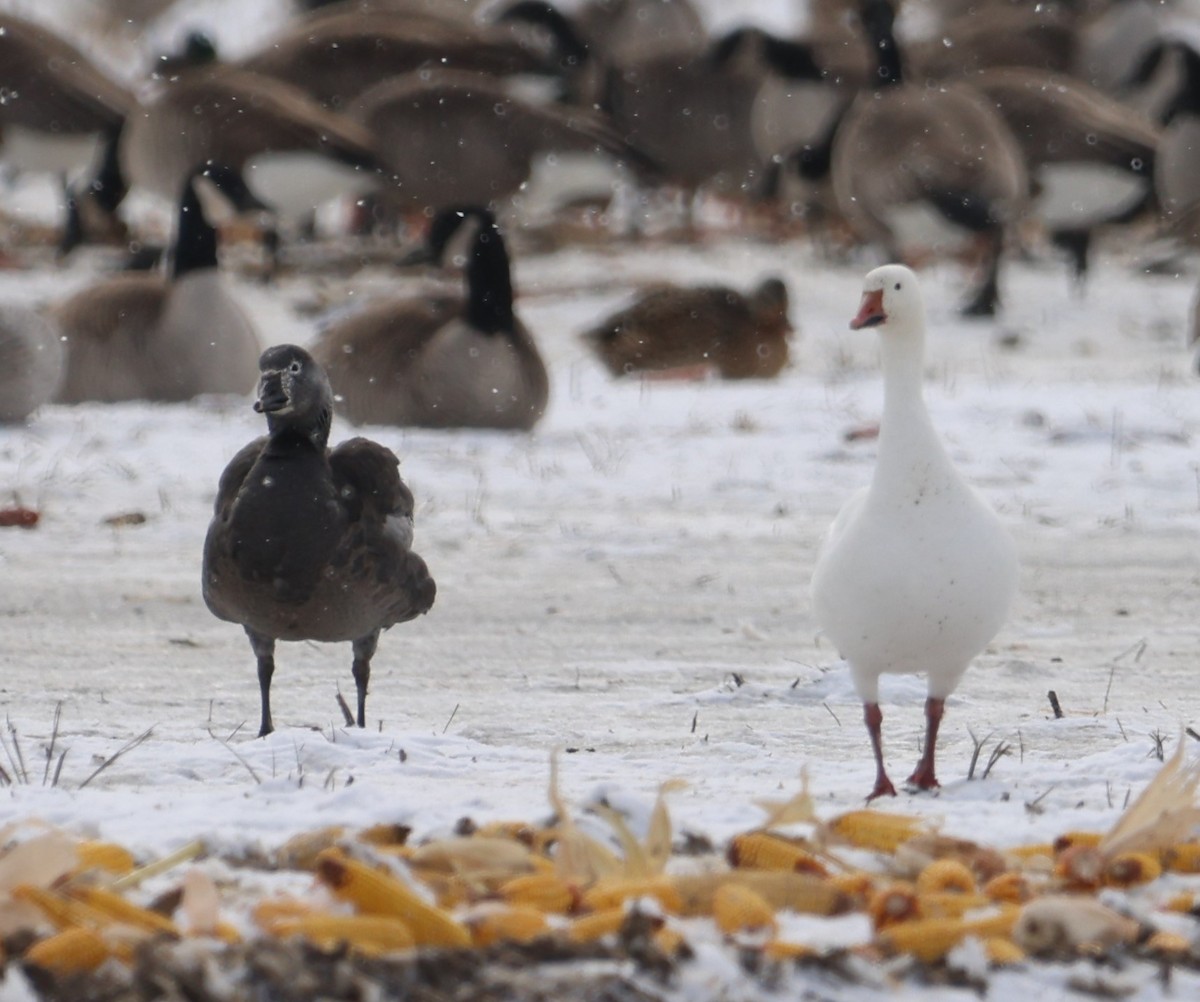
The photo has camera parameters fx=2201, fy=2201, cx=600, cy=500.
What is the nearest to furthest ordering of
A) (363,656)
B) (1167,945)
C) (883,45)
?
(1167,945) < (363,656) < (883,45)

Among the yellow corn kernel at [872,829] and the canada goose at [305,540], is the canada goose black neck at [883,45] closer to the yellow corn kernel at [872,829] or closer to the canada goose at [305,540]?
the canada goose at [305,540]

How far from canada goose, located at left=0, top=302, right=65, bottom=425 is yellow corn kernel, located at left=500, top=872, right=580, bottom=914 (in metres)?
6.80

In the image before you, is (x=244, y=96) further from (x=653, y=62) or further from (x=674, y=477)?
(x=674, y=477)

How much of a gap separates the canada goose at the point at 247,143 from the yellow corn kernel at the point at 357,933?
484 inches

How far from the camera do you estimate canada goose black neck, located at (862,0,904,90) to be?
17.1 metres

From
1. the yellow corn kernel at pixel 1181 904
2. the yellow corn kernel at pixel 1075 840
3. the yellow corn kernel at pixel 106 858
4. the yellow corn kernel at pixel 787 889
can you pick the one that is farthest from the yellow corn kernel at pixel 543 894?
the yellow corn kernel at pixel 1181 904

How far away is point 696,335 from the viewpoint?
12.4 m

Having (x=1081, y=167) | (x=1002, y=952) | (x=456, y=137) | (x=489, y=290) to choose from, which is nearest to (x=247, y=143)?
(x=456, y=137)

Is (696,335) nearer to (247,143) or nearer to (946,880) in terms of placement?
(247,143)

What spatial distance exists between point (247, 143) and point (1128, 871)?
12401 mm

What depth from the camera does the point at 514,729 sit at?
555cm

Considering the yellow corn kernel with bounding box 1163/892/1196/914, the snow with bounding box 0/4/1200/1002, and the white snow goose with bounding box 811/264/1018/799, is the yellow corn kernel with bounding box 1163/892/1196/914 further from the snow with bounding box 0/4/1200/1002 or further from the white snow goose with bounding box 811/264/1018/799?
the white snow goose with bounding box 811/264/1018/799

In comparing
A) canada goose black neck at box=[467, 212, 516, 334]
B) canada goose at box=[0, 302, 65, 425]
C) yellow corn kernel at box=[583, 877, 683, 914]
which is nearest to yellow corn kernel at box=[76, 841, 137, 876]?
yellow corn kernel at box=[583, 877, 683, 914]

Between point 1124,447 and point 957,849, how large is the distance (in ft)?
19.5
